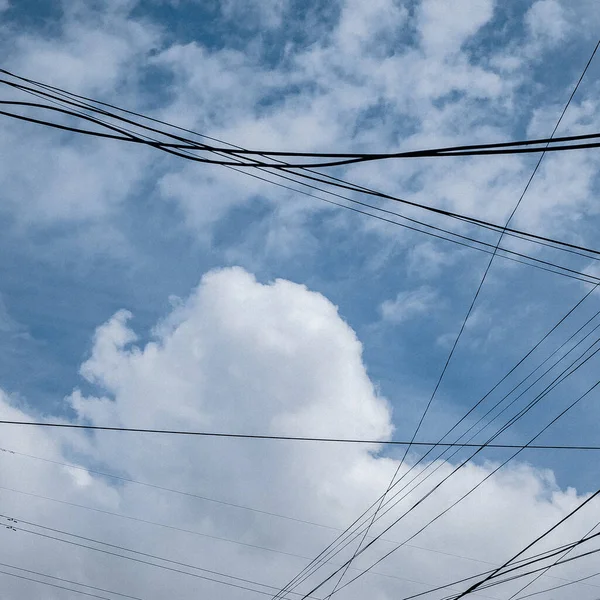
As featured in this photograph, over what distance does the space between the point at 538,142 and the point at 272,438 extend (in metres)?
7.17

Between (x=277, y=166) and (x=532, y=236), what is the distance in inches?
117

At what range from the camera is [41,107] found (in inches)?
210

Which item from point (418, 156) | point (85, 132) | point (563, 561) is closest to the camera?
point (418, 156)

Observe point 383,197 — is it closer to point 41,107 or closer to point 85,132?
point 85,132

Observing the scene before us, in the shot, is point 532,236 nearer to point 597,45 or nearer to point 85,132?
point 597,45

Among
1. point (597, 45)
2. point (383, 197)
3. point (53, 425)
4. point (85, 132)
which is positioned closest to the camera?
point (85, 132)

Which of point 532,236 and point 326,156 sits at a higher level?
point 532,236

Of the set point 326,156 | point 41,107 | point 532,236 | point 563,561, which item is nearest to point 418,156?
point 326,156

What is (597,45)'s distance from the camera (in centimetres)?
744

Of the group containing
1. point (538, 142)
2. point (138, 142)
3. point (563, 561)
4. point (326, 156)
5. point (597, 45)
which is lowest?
point (563, 561)

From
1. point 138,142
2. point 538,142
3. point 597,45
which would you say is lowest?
point 538,142

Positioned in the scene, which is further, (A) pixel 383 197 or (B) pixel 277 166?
(A) pixel 383 197

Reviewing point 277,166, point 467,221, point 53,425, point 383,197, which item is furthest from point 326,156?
point 53,425

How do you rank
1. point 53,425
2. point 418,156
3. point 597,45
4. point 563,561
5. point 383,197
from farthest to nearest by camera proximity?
point 53,425, point 563,561, point 597,45, point 383,197, point 418,156
